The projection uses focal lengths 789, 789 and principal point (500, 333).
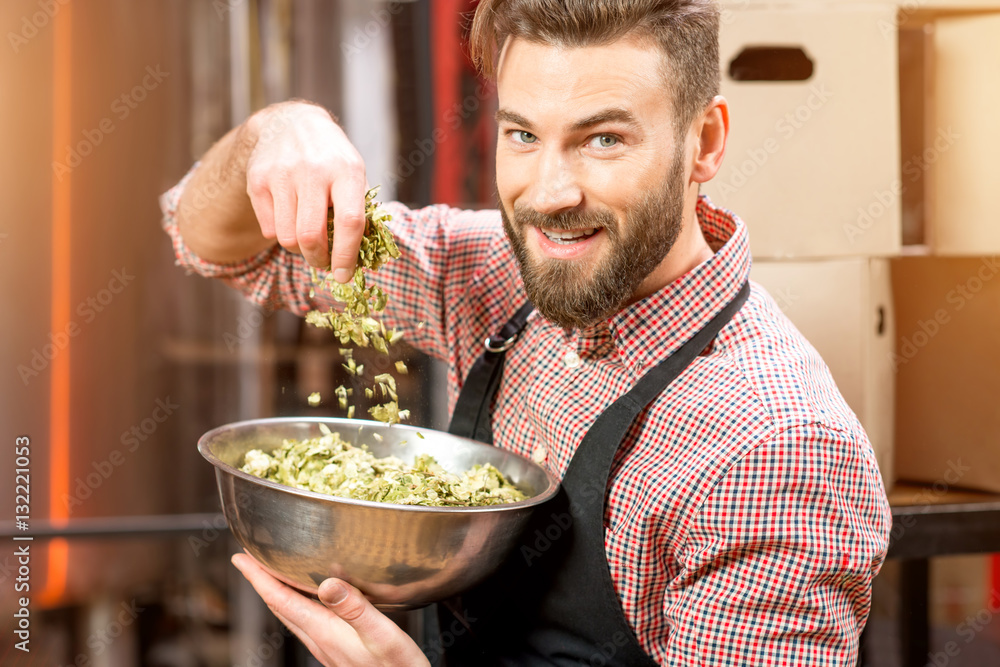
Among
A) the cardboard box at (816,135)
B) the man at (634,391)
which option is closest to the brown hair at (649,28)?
the man at (634,391)

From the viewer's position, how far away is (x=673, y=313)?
127cm

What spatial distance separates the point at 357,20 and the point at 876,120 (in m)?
1.57

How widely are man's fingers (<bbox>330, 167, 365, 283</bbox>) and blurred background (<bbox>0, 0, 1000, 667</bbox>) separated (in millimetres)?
376

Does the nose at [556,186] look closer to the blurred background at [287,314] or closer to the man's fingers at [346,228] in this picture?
the man's fingers at [346,228]

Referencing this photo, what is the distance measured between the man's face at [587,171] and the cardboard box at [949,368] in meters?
0.86

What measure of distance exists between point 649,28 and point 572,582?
0.84 metres

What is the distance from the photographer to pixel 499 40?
1.29 metres

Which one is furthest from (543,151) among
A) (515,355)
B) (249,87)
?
(249,87)

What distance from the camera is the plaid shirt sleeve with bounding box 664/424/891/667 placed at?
1.05m

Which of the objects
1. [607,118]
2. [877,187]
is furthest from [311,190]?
[877,187]

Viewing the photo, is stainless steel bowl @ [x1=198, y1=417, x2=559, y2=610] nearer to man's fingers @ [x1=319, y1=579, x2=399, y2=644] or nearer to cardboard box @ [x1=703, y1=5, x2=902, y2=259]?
man's fingers @ [x1=319, y1=579, x2=399, y2=644]

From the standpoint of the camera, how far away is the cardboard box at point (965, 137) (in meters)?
1.62

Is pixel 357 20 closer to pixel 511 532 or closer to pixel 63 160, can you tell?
pixel 63 160

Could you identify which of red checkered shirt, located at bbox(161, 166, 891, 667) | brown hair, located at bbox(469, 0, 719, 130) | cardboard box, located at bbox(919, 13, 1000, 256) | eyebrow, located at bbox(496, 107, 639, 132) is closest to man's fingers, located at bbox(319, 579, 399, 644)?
red checkered shirt, located at bbox(161, 166, 891, 667)
